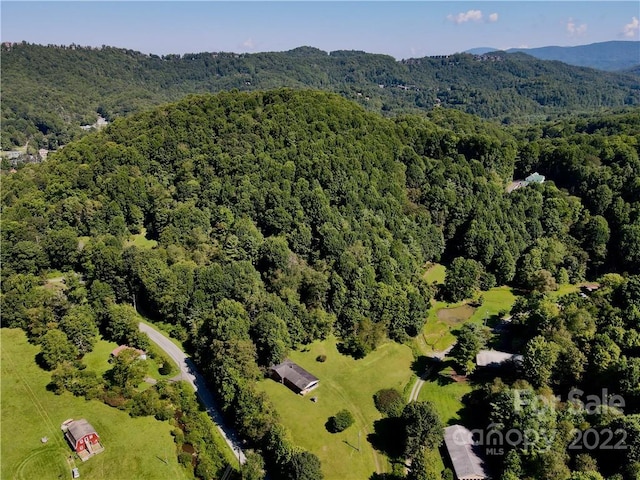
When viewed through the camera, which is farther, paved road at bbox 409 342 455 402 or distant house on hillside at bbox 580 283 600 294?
distant house on hillside at bbox 580 283 600 294

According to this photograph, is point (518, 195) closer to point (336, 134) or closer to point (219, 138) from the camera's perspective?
point (336, 134)

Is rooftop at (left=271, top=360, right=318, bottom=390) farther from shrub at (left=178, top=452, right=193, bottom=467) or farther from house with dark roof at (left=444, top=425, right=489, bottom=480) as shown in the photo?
house with dark roof at (left=444, top=425, right=489, bottom=480)

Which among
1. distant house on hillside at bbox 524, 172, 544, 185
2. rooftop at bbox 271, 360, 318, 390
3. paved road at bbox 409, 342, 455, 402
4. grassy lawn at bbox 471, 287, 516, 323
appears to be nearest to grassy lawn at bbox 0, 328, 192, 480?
rooftop at bbox 271, 360, 318, 390

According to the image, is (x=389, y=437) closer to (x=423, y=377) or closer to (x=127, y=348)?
(x=423, y=377)

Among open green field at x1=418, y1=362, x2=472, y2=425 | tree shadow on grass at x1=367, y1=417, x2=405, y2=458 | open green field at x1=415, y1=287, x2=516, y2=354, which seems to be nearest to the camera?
tree shadow on grass at x1=367, y1=417, x2=405, y2=458

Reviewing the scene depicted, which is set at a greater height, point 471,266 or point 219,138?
point 219,138

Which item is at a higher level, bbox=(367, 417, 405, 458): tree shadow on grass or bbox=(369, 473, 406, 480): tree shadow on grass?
bbox=(367, 417, 405, 458): tree shadow on grass

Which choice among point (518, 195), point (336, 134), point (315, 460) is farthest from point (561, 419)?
point (336, 134)
